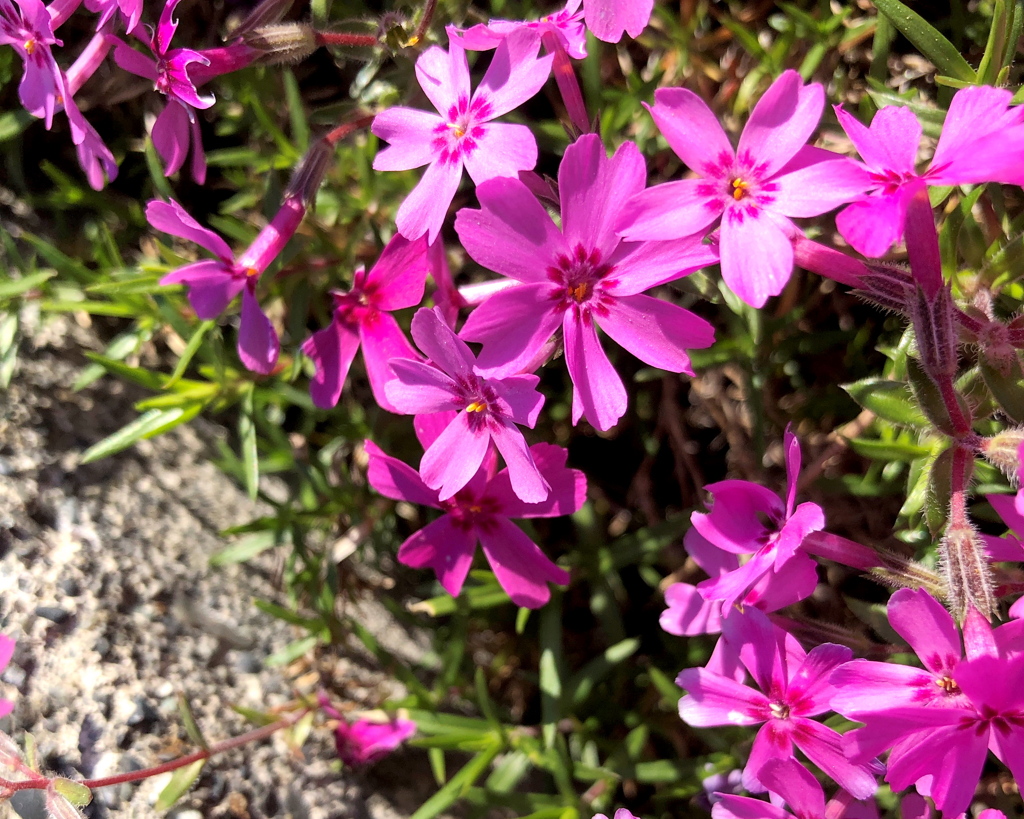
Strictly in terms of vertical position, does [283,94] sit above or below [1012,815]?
above

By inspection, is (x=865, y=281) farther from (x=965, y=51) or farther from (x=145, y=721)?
(x=145, y=721)

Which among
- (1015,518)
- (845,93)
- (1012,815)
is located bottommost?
(1012,815)

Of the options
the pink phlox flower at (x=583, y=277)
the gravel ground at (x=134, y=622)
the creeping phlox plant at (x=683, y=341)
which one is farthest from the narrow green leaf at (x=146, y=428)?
the pink phlox flower at (x=583, y=277)

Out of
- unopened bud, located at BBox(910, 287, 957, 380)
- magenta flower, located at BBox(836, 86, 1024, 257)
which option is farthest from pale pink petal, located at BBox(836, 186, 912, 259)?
unopened bud, located at BBox(910, 287, 957, 380)

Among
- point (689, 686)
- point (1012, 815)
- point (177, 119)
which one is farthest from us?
point (1012, 815)

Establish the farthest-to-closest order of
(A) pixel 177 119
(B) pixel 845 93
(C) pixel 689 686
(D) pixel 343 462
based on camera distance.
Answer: (D) pixel 343 462, (B) pixel 845 93, (A) pixel 177 119, (C) pixel 689 686

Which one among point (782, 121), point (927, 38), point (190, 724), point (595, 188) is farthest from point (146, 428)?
point (927, 38)

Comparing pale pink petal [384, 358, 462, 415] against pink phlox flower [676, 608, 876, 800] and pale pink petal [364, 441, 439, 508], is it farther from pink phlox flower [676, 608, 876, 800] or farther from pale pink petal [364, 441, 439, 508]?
pink phlox flower [676, 608, 876, 800]

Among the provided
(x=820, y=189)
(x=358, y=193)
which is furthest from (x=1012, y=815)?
(x=358, y=193)
